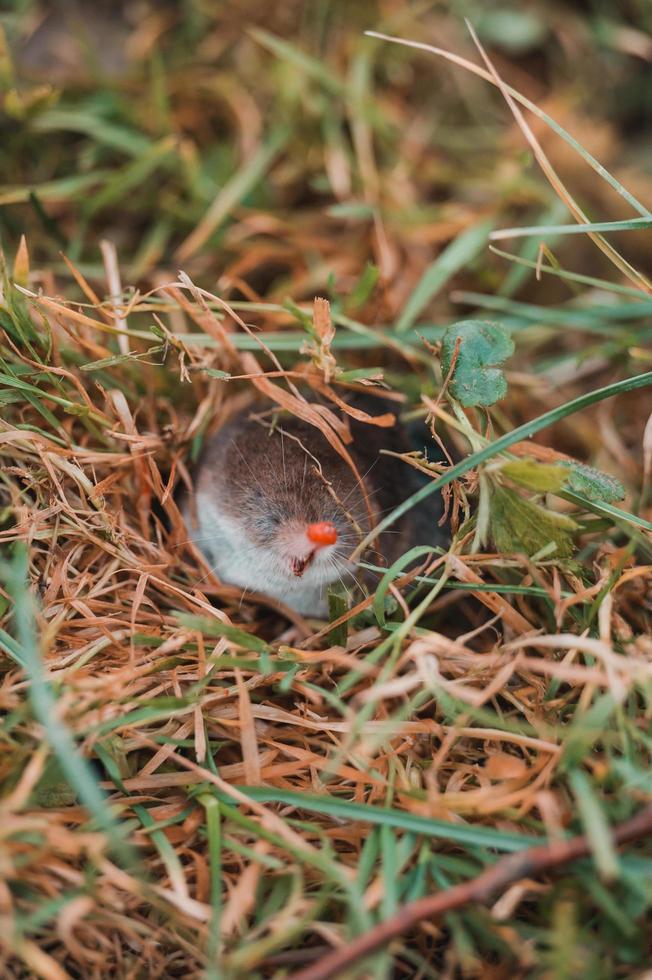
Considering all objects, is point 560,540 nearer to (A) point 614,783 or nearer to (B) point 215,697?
(A) point 614,783

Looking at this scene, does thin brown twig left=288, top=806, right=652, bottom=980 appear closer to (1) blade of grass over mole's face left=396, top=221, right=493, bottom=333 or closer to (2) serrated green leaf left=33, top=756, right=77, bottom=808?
(2) serrated green leaf left=33, top=756, right=77, bottom=808

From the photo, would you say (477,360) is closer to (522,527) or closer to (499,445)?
(499,445)

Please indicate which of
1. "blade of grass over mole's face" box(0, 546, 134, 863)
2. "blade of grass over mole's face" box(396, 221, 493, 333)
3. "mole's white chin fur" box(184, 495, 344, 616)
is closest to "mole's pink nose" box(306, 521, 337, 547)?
"mole's white chin fur" box(184, 495, 344, 616)

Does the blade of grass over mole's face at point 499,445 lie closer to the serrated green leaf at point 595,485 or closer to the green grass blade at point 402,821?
the serrated green leaf at point 595,485

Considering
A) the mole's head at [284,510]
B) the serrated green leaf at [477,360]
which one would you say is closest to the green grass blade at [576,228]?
the serrated green leaf at [477,360]

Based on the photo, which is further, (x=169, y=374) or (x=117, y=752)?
(x=169, y=374)

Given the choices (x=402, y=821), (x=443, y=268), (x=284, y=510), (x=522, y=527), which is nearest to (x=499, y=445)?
(x=522, y=527)

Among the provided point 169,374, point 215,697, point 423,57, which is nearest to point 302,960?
point 215,697
